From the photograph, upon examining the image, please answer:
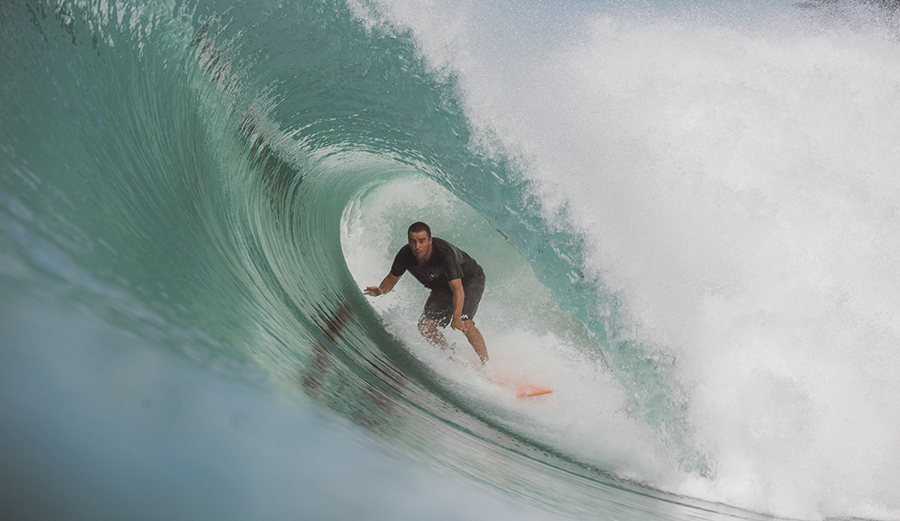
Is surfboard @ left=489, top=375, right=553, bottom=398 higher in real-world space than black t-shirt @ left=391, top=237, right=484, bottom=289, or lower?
lower

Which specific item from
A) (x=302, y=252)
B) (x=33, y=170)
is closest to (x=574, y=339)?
(x=302, y=252)

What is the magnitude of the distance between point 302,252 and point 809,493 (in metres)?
3.14

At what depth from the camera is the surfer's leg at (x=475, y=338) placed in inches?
130

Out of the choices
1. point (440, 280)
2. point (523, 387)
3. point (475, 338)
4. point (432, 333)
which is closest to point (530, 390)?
point (523, 387)

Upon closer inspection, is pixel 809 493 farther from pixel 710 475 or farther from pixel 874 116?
pixel 874 116

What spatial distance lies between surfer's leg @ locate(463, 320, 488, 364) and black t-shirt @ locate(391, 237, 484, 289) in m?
0.27

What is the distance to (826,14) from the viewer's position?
13.2ft

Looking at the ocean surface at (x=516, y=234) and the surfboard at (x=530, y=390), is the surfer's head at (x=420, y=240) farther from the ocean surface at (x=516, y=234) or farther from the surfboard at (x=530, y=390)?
the surfboard at (x=530, y=390)

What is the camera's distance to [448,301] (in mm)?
3299

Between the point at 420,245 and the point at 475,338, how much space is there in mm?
770

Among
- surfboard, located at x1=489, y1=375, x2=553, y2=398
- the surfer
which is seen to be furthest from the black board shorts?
surfboard, located at x1=489, y1=375, x2=553, y2=398

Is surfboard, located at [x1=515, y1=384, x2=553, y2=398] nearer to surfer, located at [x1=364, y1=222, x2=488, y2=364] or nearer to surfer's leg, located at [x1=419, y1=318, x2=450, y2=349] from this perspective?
surfer, located at [x1=364, y1=222, x2=488, y2=364]

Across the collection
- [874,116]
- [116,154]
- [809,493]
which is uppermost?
[874,116]

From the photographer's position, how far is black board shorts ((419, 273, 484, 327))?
10.8ft
